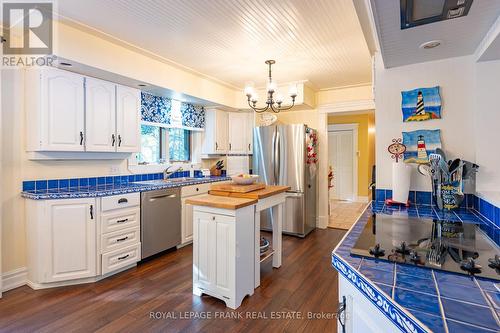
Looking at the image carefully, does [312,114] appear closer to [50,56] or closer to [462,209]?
[462,209]

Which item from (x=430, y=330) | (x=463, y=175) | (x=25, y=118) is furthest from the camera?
(x=25, y=118)

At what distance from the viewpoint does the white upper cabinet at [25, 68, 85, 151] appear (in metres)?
2.51

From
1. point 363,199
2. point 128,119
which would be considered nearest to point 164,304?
point 128,119

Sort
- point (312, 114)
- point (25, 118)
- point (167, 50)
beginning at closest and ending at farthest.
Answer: point (25, 118) → point (167, 50) → point (312, 114)

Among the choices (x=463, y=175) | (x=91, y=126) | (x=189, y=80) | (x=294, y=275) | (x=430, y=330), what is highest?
(x=189, y=80)

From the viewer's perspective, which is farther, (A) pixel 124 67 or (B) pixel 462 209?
(A) pixel 124 67

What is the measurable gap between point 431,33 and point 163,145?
11.9 ft

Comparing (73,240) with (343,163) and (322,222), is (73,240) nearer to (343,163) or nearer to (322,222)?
(322,222)

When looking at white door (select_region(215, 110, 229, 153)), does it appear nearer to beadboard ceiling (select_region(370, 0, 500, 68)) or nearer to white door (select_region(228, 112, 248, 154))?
white door (select_region(228, 112, 248, 154))

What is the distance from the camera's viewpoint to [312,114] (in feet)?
15.8

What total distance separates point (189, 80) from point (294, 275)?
2963 millimetres

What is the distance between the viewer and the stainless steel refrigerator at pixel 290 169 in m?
4.21

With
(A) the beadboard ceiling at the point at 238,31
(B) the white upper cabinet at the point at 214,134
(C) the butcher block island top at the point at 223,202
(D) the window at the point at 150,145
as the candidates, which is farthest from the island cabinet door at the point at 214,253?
(B) the white upper cabinet at the point at 214,134

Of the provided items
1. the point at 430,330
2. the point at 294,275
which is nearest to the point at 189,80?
the point at 294,275
